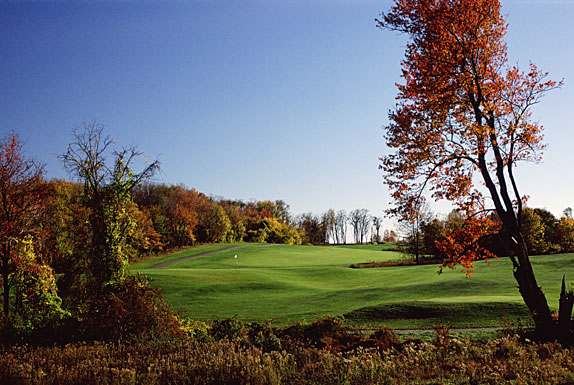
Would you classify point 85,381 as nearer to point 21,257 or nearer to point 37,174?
point 21,257

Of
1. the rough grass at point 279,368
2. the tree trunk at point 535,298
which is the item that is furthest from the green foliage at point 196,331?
the tree trunk at point 535,298

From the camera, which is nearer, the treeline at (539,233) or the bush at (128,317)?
the bush at (128,317)

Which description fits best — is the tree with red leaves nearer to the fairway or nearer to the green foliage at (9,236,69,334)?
the green foliage at (9,236,69,334)

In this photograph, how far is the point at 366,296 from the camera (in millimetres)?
22031

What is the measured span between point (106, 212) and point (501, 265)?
1132 inches

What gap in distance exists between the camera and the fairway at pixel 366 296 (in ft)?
49.9

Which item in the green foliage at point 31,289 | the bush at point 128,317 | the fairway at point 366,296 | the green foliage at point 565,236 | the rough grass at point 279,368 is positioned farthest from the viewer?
the green foliage at point 565,236

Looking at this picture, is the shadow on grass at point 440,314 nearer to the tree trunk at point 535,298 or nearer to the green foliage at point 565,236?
the tree trunk at point 535,298

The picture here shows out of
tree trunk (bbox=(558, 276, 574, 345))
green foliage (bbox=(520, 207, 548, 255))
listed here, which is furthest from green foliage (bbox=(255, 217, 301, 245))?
tree trunk (bbox=(558, 276, 574, 345))

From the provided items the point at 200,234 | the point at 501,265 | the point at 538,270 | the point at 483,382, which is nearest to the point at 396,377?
the point at 483,382

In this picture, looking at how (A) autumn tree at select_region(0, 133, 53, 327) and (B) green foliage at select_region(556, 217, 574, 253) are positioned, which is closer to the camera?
(A) autumn tree at select_region(0, 133, 53, 327)

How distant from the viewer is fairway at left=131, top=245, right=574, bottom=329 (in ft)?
49.9

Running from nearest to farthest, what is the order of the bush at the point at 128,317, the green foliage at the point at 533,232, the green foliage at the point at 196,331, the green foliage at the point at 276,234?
the bush at the point at 128,317 < the green foliage at the point at 196,331 < the green foliage at the point at 533,232 < the green foliage at the point at 276,234

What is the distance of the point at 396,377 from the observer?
6.39m
